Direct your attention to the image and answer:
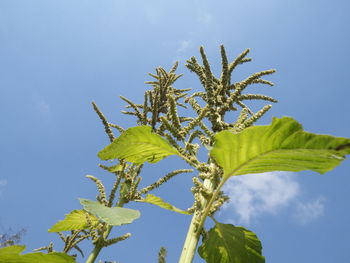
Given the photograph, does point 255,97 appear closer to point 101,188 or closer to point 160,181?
point 160,181

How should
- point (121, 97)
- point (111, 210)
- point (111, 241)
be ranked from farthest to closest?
1. point (121, 97)
2. point (111, 241)
3. point (111, 210)

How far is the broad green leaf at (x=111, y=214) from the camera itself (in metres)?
1.61

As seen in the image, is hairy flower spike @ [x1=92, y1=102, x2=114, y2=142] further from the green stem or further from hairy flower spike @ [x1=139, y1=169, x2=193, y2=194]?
the green stem

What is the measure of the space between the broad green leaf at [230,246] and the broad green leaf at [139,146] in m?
0.61

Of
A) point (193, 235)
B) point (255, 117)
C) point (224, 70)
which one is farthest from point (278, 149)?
point (224, 70)

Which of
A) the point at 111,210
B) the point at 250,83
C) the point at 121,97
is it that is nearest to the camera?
the point at 111,210

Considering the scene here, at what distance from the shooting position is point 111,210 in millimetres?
1772

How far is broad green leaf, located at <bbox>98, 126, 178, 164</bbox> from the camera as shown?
198 cm

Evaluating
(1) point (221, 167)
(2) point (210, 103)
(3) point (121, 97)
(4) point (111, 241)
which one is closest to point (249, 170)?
(1) point (221, 167)

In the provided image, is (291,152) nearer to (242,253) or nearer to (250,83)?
(242,253)

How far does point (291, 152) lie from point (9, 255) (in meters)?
1.75

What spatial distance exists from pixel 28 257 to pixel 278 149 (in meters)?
1.65

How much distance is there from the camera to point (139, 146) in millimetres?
2109

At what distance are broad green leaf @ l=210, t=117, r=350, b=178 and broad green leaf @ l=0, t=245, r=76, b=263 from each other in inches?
45.3
